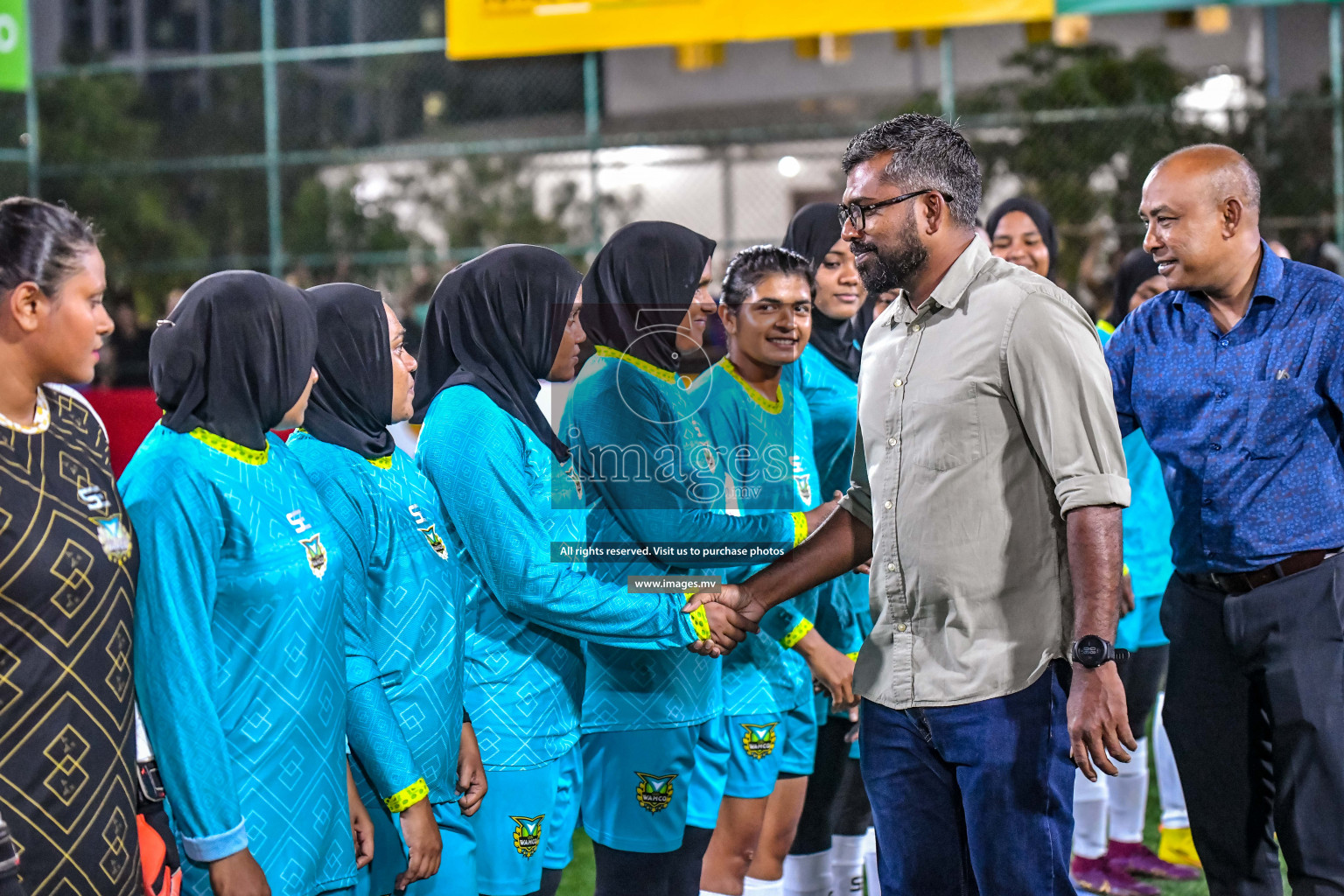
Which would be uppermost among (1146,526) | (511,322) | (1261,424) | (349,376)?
(511,322)

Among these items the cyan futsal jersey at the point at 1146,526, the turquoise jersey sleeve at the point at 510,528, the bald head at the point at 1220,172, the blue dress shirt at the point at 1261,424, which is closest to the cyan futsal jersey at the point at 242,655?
the turquoise jersey sleeve at the point at 510,528

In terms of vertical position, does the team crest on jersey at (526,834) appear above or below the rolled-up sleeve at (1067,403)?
below

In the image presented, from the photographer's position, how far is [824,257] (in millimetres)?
4355

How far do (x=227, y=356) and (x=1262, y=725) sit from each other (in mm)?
2572

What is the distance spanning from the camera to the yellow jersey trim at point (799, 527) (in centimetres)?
339

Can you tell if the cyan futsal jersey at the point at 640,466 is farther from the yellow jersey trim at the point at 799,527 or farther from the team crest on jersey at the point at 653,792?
the team crest on jersey at the point at 653,792

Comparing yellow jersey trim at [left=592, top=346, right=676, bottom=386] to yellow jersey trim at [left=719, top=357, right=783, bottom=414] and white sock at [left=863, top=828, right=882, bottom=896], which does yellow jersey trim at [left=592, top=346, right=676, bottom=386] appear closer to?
yellow jersey trim at [left=719, top=357, right=783, bottom=414]

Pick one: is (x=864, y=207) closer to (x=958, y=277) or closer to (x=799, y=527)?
(x=958, y=277)

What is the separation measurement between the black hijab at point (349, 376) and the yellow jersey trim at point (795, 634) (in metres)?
1.34

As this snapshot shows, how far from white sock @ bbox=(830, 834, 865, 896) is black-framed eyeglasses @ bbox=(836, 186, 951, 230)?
2283 millimetres

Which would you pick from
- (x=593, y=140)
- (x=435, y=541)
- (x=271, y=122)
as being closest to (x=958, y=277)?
(x=435, y=541)

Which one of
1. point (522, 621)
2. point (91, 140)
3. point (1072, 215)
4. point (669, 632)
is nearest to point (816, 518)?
point (669, 632)

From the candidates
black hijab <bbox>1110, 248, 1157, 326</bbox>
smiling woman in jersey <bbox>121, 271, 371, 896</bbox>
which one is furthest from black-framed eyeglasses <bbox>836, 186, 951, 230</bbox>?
black hijab <bbox>1110, 248, 1157, 326</bbox>

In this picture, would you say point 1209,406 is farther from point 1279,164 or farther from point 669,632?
point 1279,164
